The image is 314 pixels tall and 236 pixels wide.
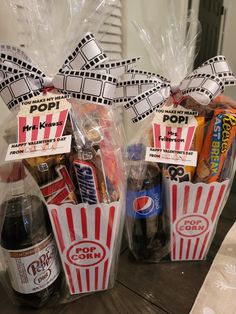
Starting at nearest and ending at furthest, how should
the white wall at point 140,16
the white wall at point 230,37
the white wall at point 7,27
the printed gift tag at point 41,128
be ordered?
the printed gift tag at point 41,128 → the white wall at point 7,27 → the white wall at point 140,16 → the white wall at point 230,37

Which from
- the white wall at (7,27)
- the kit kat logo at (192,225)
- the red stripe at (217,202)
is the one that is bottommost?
the kit kat logo at (192,225)

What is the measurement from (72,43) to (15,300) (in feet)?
1.43

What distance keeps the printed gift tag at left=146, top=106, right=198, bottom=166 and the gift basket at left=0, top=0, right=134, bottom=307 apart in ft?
0.22

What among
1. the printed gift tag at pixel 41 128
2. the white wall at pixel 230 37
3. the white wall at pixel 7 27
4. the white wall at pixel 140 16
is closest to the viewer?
the printed gift tag at pixel 41 128

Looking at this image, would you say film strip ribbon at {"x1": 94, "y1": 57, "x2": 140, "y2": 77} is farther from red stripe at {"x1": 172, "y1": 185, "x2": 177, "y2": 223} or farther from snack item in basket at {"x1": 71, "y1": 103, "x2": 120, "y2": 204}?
red stripe at {"x1": 172, "y1": 185, "x2": 177, "y2": 223}

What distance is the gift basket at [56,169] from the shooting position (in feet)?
1.07

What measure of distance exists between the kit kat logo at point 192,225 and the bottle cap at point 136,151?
0.14 metres

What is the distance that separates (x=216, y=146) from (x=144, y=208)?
6.2 inches

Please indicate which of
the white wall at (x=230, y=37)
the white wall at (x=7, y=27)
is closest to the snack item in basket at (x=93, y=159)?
the white wall at (x=7, y=27)

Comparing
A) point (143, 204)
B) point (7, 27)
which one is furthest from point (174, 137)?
point (7, 27)

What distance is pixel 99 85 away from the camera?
0.33m

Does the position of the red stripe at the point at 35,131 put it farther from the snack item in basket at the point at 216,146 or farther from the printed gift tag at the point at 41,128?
the snack item in basket at the point at 216,146

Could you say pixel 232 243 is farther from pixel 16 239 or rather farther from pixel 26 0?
pixel 26 0

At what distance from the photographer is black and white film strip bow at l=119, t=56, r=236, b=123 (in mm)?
391
